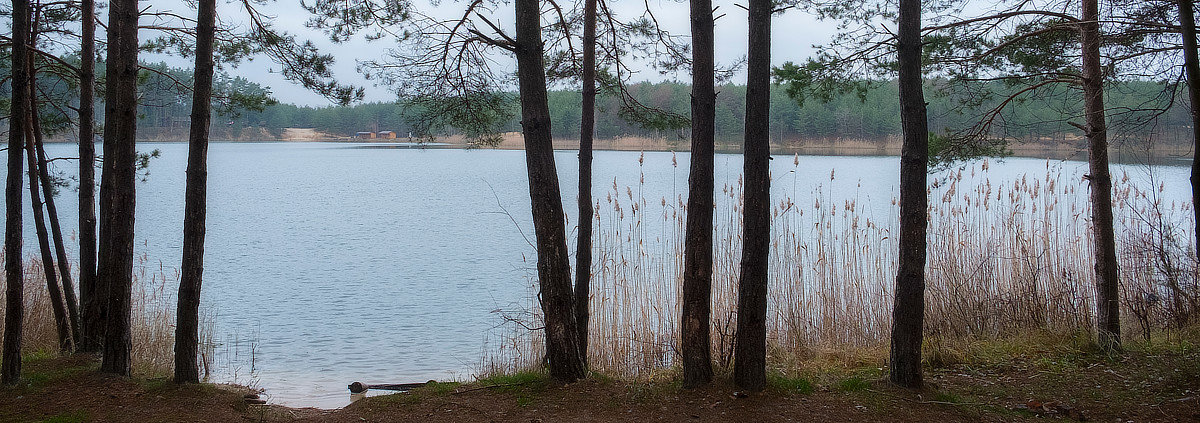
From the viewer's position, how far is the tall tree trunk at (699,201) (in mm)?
4527

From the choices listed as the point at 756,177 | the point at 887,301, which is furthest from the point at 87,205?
the point at 887,301

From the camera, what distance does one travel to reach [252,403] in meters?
4.95

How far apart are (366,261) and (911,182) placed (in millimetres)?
11332

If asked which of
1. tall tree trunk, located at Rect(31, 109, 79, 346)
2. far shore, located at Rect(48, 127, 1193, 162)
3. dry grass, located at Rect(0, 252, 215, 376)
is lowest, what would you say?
dry grass, located at Rect(0, 252, 215, 376)

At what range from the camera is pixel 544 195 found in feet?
15.4

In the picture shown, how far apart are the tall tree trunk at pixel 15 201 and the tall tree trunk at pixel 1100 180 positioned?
6761 mm

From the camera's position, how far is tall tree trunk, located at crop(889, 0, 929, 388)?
442 cm

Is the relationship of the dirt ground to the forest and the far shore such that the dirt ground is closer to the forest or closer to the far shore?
the forest

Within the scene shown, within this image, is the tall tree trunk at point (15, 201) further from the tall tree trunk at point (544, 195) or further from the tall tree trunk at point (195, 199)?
the tall tree trunk at point (544, 195)

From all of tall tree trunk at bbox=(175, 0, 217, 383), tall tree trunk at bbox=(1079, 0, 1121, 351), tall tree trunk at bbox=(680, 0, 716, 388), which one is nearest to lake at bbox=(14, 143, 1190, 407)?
tall tree trunk at bbox=(175, 0, 217, 383)

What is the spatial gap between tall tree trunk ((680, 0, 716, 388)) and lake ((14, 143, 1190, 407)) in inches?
98.5

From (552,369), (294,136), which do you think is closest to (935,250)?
(552,369)

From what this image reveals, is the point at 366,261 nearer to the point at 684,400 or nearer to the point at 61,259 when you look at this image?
the point at 61,259

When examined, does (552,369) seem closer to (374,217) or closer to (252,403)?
(252,403)
